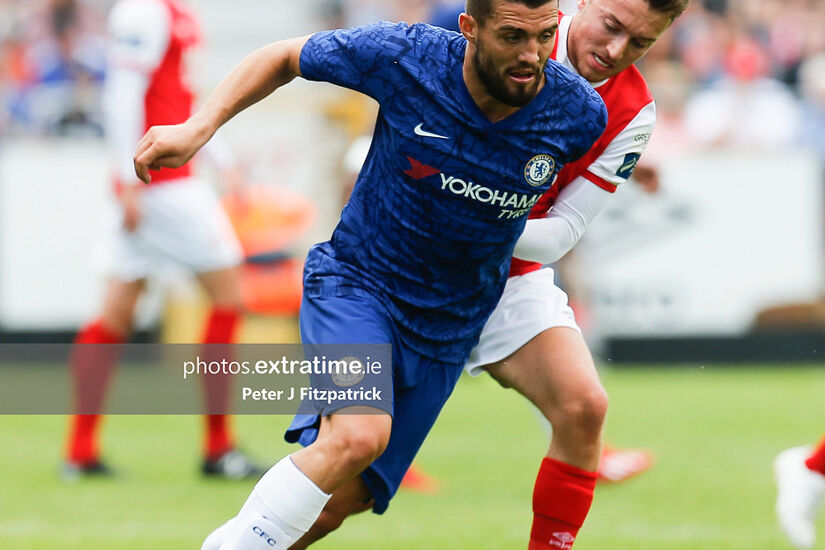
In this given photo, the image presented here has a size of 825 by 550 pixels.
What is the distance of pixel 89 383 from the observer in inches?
253

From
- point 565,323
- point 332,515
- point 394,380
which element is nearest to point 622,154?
point 565,323

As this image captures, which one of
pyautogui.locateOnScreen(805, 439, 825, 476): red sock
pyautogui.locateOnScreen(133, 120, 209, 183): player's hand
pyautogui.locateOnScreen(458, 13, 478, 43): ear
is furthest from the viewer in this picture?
pyautogui.locateOnScreen(805, 439, 825, 476): red sock

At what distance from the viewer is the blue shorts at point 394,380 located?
3.48 m

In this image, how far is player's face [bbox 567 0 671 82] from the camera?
3.64m

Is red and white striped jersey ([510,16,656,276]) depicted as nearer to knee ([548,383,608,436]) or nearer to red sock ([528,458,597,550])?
knee ([548,383,608,436])

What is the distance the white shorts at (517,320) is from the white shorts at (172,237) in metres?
2.64

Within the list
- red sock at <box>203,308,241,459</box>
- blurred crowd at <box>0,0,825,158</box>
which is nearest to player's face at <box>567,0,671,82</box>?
red sock at <box>203,308,241,459</box>

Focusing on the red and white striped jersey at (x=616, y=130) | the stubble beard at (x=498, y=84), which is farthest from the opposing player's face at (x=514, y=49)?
the red and white striped jersey at (x=616, y=130)

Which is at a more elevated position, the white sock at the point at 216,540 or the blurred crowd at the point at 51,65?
the white sock at the point at 216,540

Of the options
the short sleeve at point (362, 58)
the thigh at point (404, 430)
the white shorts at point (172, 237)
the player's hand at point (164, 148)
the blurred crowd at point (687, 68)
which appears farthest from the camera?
the blurred crowd at point (687, 68)

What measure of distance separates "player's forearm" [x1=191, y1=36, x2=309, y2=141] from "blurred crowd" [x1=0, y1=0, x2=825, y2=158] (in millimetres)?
6041

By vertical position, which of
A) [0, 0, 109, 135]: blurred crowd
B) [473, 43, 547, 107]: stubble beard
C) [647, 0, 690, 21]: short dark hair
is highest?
[647, 0, 690, 21]: short dark hair

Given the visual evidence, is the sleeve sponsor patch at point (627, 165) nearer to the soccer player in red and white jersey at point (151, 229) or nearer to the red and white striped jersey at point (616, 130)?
the red and white striped jersey at point (616, 130)

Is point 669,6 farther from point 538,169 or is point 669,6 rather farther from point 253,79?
point 253,79
